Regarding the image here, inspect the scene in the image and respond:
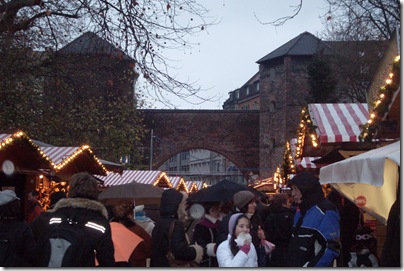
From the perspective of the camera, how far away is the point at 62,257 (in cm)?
482

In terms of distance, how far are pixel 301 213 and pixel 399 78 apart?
1.90 metres

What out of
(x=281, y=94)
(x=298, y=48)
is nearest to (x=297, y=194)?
(x=281, y=94)

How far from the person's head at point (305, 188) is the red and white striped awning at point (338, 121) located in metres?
4.08

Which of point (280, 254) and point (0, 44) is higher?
point (0, 44)

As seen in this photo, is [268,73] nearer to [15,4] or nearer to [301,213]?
[15,4]

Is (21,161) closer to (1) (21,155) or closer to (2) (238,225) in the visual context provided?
(1) (21,155)

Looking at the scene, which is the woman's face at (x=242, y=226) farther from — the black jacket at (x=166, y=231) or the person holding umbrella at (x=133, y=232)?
the person holding umbrella at (x=133, y=232)

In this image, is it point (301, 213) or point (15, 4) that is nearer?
point (301, 213)

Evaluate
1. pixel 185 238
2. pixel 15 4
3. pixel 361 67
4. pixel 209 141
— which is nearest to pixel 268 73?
pixel 209 141

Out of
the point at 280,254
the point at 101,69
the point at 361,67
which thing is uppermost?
the point at 361,67

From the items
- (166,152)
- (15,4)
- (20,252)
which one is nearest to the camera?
(20,252)

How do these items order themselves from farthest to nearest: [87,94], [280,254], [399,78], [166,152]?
[166,152] < [87,94] < [280,254] < [399,78]

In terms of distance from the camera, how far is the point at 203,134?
5275 cm

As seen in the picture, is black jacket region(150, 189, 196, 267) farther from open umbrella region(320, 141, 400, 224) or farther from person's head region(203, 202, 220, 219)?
open umbrella region(320, 141, 400, 224)
